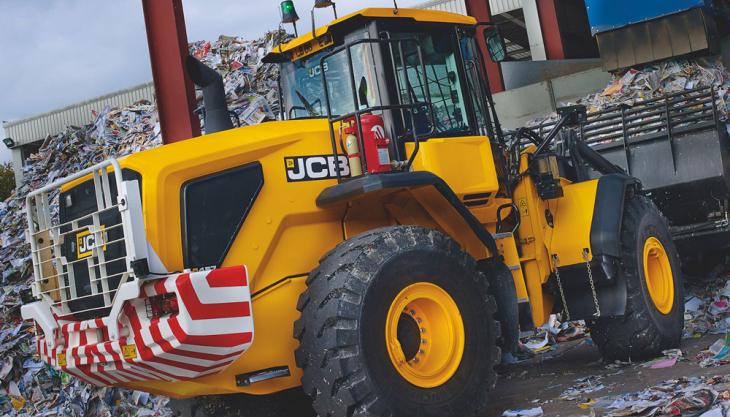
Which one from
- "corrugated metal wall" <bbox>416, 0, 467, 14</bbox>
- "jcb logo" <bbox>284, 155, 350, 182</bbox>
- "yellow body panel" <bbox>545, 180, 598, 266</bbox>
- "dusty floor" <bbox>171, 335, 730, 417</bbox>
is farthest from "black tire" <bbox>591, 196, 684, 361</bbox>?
"corrugated metal wall" <bbox>416, 0, 467, 14</bbox>

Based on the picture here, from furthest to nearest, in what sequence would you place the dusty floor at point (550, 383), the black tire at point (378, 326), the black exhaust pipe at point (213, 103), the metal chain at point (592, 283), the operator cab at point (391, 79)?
the metal chain at point (592, 283) → the black exhaust pipe at point (213, 103) → the operator cab at point (391, 79) → the dusty floor at point (550, 383) → the black tire at point (378, 326)

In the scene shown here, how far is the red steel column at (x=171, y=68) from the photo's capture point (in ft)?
37.3

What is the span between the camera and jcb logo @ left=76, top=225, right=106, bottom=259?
4.77m

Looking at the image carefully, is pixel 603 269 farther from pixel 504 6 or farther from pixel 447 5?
pixel 504 6

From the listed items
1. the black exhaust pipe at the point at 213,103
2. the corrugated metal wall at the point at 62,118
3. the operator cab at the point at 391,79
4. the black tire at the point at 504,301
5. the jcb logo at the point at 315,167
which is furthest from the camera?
the corrugated metal wall at the point at 62,118

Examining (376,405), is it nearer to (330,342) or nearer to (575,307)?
(330,342)

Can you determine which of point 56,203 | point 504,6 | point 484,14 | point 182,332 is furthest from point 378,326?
point 504,6

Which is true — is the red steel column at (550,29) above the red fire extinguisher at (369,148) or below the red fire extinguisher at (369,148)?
above

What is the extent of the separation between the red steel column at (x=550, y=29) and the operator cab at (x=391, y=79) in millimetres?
14286

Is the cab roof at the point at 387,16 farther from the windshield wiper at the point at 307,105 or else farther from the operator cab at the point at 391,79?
the windshield wiper at the point at 307,105

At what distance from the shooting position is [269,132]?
196 inches

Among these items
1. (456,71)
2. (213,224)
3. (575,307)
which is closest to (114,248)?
(213,224)

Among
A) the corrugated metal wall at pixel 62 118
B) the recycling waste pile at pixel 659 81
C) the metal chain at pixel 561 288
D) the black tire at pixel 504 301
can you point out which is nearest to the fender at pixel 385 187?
the black tire at pixel 504 301

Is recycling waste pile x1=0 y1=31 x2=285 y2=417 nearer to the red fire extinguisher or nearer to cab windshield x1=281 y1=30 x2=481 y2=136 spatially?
cab windshield x1=281 y1=30 x2=481 y2=136
